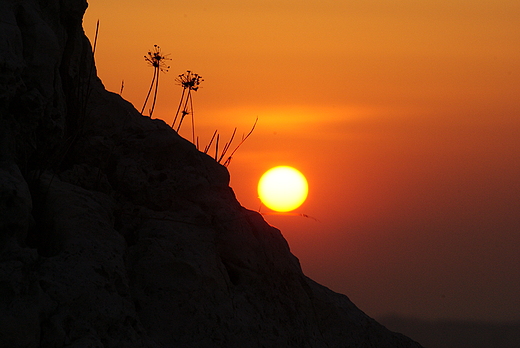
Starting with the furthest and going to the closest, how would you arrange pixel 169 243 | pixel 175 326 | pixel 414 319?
pixel 414 319, pixel 169 243, pixel 175 326

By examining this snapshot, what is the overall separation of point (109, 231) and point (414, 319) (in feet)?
163

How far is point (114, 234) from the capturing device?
4.27 metres

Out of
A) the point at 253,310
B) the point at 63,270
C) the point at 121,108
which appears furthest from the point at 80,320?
the point at 121,108

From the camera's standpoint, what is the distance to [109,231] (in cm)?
425

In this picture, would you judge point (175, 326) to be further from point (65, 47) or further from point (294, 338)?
point (65, 47)

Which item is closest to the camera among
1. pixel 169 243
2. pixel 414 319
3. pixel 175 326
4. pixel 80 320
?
pixel 80 320

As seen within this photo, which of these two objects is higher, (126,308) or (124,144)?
(124,144)

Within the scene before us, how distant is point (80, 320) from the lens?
139 inches

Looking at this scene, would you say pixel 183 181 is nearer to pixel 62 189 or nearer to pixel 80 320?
pixel 62 189

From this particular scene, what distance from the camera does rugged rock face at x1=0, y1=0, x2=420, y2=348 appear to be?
3582 mm

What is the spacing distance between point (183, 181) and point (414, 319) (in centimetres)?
4898

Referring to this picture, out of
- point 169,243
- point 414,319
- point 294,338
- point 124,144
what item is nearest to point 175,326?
point 169,243

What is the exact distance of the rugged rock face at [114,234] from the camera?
3582mm

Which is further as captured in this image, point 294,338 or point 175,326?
point 294,338
